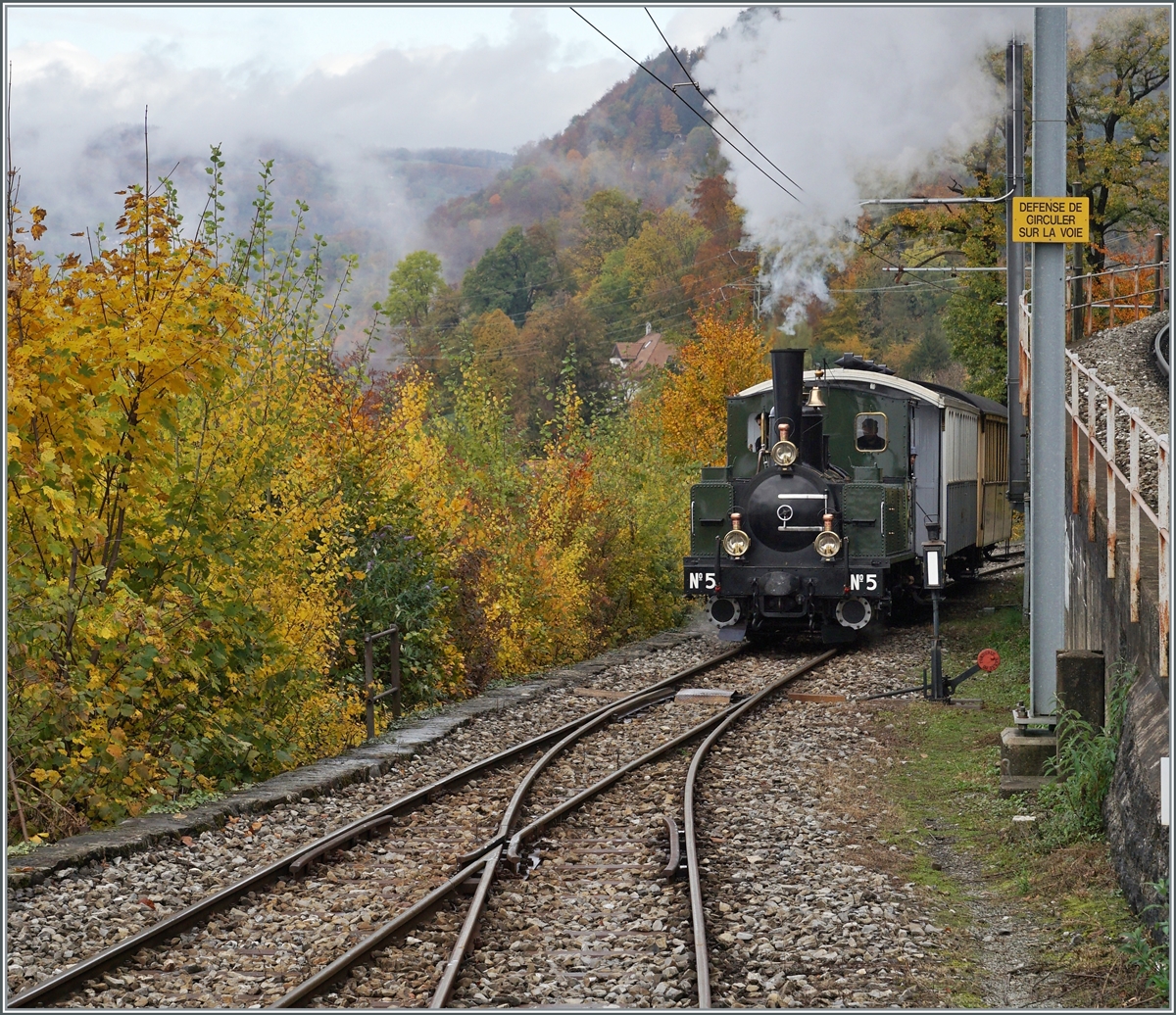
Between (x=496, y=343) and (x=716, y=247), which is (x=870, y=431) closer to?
(x=496, y=343)

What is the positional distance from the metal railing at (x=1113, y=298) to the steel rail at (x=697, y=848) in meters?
13.7

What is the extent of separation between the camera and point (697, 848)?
8.48 meters

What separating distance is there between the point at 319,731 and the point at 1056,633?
6.12m

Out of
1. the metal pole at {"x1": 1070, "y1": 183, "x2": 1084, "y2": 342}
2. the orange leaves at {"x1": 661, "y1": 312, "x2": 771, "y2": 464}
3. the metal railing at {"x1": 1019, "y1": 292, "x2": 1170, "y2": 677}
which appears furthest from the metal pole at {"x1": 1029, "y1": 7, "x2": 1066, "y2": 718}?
the orange leaves at {"x1": 661, "y1": 312, "x2": 771, "y2": 464}

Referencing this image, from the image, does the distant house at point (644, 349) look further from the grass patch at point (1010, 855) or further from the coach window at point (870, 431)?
the grass patch at point (1010, 855)

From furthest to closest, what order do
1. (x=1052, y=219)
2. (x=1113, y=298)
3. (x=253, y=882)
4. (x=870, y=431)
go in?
(x=1113, y=298) < (x=870, y=431) < (x=1052, y=219) < (x=253, y=882)

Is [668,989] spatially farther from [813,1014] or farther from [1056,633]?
[1056,633]

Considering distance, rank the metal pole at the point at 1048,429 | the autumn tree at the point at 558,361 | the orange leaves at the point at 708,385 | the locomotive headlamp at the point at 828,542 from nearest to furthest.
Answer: the metal pole at the point at 1048,429 < the locomotive headlamp at the point at 828,542 < the orange leaves at the point at 708,385 < the autumn tree at the point at 558,361

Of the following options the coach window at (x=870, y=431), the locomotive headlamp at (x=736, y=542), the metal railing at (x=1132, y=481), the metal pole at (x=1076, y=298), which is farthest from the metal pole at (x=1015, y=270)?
the metal pole at (x=1076, y=298)

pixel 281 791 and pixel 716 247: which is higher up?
pixel 716 247

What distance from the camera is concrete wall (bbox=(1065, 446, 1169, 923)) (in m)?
6.51

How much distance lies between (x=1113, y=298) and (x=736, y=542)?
1361 centimetres

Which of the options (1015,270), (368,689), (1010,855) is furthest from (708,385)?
(1010,855)

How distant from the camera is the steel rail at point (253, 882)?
5.87 meters
